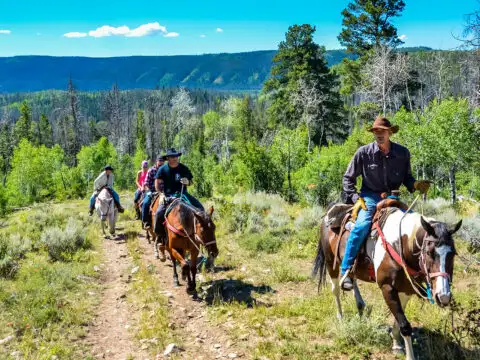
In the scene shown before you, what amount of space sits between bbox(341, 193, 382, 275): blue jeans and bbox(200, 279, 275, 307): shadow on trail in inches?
99.8

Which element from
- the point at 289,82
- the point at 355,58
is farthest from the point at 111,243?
the point at 355,58

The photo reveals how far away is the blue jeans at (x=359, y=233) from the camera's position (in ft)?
16.9

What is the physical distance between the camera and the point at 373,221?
5141 mm

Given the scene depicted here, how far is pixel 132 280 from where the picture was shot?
9336 mm

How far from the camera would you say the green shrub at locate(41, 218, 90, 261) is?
11.2 m

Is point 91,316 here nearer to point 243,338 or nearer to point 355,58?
point 243,338

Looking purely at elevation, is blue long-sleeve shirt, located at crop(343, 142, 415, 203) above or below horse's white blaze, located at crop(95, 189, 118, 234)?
above

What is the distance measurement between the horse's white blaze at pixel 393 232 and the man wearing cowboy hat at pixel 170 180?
4.99 m

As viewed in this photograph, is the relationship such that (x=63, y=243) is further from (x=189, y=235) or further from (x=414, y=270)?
(x=414, y=270)

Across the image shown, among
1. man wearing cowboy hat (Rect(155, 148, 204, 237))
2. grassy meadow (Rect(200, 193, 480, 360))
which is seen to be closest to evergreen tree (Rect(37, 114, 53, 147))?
grassy meadow (Rect(200, 193, 480, 360))

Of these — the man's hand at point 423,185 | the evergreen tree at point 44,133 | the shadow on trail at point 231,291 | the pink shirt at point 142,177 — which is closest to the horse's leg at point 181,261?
the shadow on trail at point 231,291

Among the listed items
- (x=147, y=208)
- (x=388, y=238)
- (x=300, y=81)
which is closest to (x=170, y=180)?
(x=147, y=208)

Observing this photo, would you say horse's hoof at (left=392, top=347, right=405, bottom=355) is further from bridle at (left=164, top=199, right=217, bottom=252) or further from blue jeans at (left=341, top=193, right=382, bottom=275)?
bridle at (left=164, top=199, right=217, bottom=252)

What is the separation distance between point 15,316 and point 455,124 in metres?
18.8
